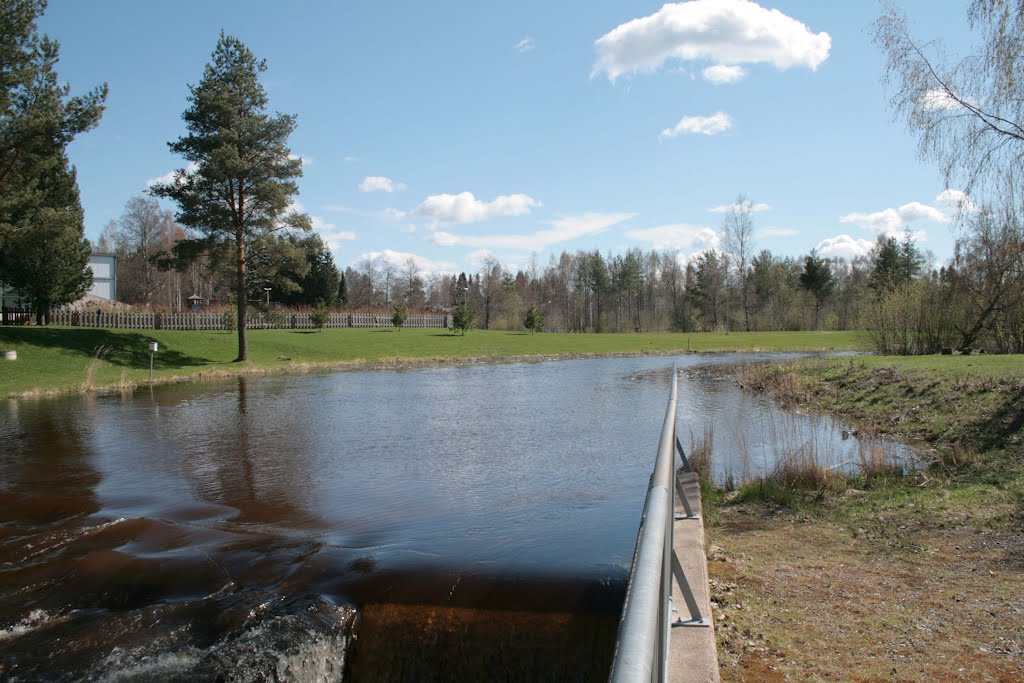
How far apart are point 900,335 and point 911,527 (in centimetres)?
2637

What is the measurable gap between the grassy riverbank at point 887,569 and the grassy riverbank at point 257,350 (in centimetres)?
2416

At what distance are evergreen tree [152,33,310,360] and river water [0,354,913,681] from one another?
14662 mm

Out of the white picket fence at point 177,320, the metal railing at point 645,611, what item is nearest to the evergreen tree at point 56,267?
the white picket fence at point 177,320

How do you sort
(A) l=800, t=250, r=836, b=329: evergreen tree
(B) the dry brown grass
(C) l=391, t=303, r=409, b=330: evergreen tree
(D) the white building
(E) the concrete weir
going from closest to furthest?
(E) the concrete weir → (B) the dry brown grass → (C) l=391, t=303, r=409, b=330: evergreen tree → (D) the white building → (A) l=800, t=250, r=836, b=329: evergreen tree

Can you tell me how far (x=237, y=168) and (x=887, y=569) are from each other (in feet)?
98.5

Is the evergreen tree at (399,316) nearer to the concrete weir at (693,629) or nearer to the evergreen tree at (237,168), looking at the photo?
the evergreen tree at (237,168)

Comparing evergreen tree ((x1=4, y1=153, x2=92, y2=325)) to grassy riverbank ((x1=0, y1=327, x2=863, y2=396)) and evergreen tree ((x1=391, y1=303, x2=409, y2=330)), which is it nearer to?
grassy riverbank ((x1=0, y1=327, x2=863, y2=396))

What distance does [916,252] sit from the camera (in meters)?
74.6

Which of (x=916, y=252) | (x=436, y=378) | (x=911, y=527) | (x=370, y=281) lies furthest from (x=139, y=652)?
(x=370, y=281)

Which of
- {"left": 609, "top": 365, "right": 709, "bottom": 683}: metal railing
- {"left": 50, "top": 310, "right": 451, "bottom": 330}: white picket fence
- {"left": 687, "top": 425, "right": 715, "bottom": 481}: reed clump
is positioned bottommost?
{"left": 687, "top": 425, "right": 715, "bottom": 481}: reed clump

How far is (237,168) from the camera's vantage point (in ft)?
98.1

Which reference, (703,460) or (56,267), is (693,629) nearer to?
(703,460)

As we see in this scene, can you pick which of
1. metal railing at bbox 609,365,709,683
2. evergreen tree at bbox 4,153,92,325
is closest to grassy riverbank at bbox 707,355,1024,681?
metal railing at bbox 609,365,709,683

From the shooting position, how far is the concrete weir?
4059 mm
